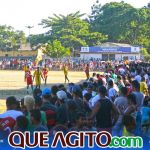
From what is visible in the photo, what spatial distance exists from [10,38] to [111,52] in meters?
33.6

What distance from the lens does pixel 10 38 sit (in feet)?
292

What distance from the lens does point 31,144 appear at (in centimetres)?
695

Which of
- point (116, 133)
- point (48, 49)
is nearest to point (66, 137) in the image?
point (116, 133)

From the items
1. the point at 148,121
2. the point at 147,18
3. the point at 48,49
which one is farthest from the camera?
the point at 147,18

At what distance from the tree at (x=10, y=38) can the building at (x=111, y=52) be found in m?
29.0

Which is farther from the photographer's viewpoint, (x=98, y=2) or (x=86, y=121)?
(x=98, y=2)

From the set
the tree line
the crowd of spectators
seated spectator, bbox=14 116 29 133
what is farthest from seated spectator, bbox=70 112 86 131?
the tree line

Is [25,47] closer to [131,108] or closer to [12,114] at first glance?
[131,108]

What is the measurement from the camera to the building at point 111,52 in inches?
2336

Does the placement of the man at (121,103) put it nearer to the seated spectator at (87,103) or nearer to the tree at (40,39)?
the seated spectator at (87,103)

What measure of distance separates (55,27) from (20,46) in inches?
524

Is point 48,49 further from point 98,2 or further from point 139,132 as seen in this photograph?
point 139,132

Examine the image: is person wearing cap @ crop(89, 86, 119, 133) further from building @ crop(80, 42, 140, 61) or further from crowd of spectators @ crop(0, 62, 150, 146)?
building @ crop(80, 42, 140, 61)

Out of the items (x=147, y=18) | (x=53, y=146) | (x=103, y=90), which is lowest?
(x=53, y=146)
